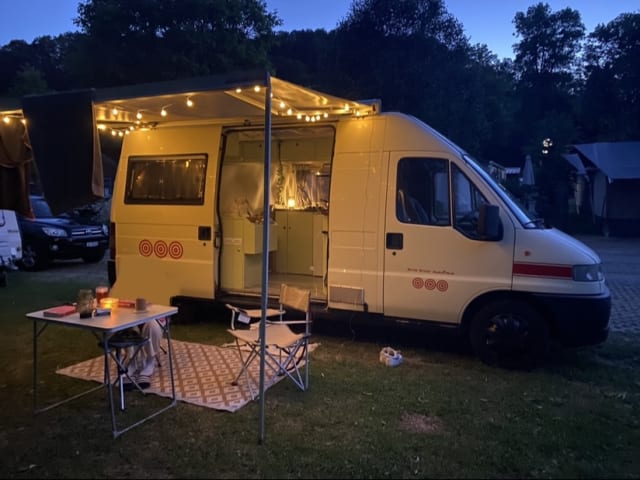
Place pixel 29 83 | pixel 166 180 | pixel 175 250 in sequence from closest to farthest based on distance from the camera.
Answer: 1. pixel 175 250
2. pixel 166 180
3. pixel 29 83

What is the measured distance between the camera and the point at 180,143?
6.24 metres

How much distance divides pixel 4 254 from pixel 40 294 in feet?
4.02

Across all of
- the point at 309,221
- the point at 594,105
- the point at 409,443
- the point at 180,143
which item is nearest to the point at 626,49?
the point at 594,105

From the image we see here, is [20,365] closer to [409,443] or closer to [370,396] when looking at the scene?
[370,396]

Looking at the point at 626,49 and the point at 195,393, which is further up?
the point at 626,49

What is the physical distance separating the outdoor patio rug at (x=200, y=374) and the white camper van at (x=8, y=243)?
16.6 ft

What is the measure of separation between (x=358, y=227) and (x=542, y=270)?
1810 millimetres

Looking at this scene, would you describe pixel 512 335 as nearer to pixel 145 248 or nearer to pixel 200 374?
pixel 200 374

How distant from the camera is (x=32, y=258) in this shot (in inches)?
432

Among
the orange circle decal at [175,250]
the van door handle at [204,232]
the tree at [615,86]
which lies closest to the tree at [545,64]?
the tree at [615,86]

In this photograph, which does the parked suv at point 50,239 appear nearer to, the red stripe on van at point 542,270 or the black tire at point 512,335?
the black tire at point 512,335

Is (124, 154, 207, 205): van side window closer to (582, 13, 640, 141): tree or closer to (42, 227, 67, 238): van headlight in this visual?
(42, 227, 67, 238): van headlight

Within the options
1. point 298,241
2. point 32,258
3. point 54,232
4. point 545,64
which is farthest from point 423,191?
point 545,64

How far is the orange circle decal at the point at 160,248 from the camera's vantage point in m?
6.26
